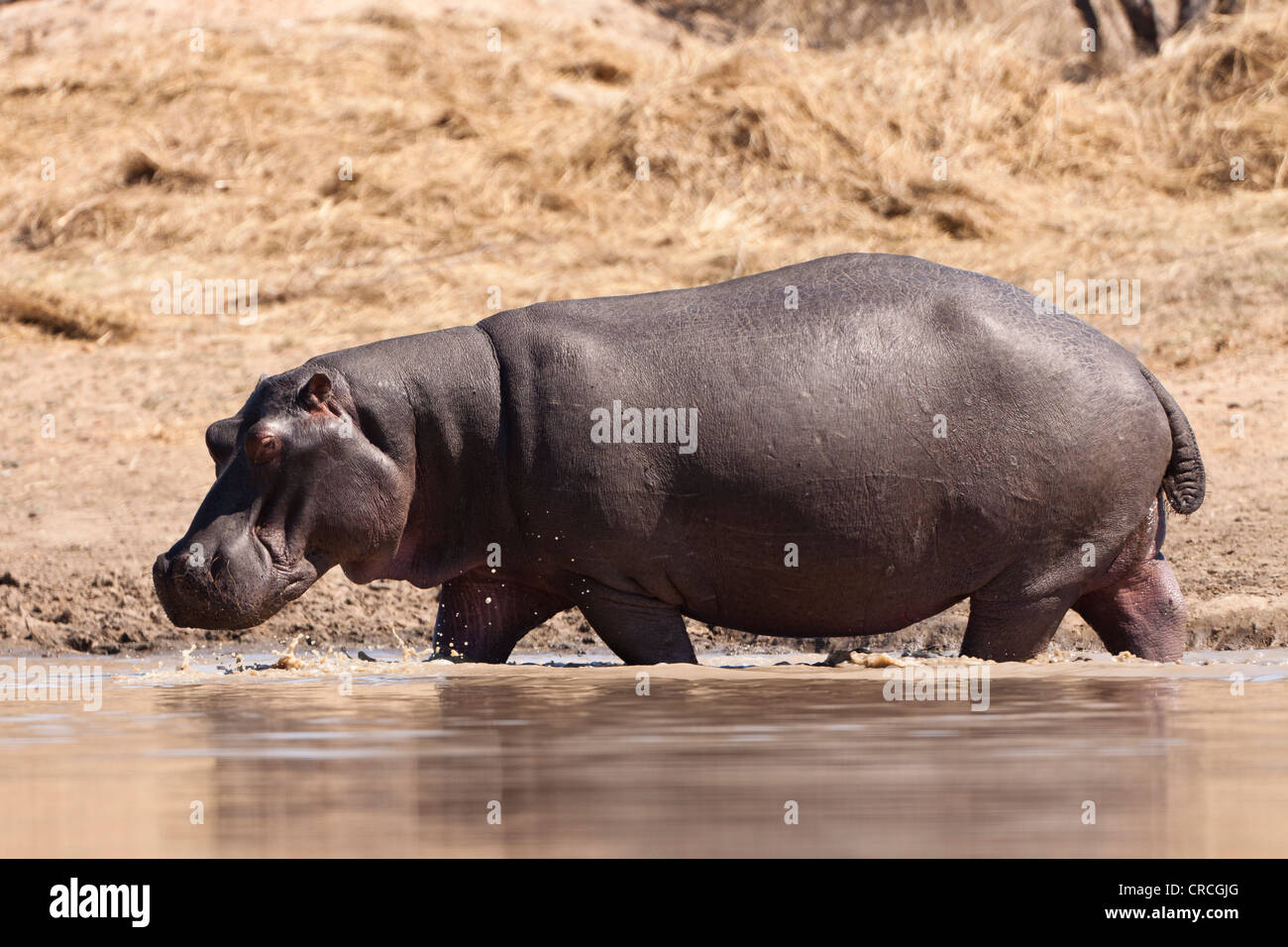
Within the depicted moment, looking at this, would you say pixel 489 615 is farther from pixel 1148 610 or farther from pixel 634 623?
pixel 1148 610

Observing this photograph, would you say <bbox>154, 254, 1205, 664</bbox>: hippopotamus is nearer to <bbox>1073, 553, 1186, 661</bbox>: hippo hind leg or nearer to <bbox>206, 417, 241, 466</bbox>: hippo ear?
<bbox>206, 417, 241, 466</bbox>: hippo ear

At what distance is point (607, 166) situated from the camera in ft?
46.5

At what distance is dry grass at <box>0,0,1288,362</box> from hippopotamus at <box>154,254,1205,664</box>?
18.8 feet

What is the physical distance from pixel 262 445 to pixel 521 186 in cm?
846

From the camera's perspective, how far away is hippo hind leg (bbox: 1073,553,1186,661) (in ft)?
21.0

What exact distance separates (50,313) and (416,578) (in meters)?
6.91

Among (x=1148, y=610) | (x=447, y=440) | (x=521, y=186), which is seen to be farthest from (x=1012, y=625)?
(x=521, y=186)

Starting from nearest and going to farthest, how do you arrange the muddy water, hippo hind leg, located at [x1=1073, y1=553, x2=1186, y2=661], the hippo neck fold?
the muddy water
the hippo neck fold
hippo hind leg, located at [x1=1073, y1=553, x2=1186, y2=661]

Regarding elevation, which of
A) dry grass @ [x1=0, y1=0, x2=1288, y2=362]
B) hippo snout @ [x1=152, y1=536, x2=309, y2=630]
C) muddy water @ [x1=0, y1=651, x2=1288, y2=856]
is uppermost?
dry grass @ [x1=0, y1=0, x2=1288, y2=362]

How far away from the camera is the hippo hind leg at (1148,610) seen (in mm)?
6387

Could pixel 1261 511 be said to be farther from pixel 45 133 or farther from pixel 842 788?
pixel 45 133

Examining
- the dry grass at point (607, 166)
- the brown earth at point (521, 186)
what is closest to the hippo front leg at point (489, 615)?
the brown earth at point (521, 186)

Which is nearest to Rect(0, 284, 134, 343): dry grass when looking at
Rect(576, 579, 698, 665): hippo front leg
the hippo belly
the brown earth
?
the brown earth
